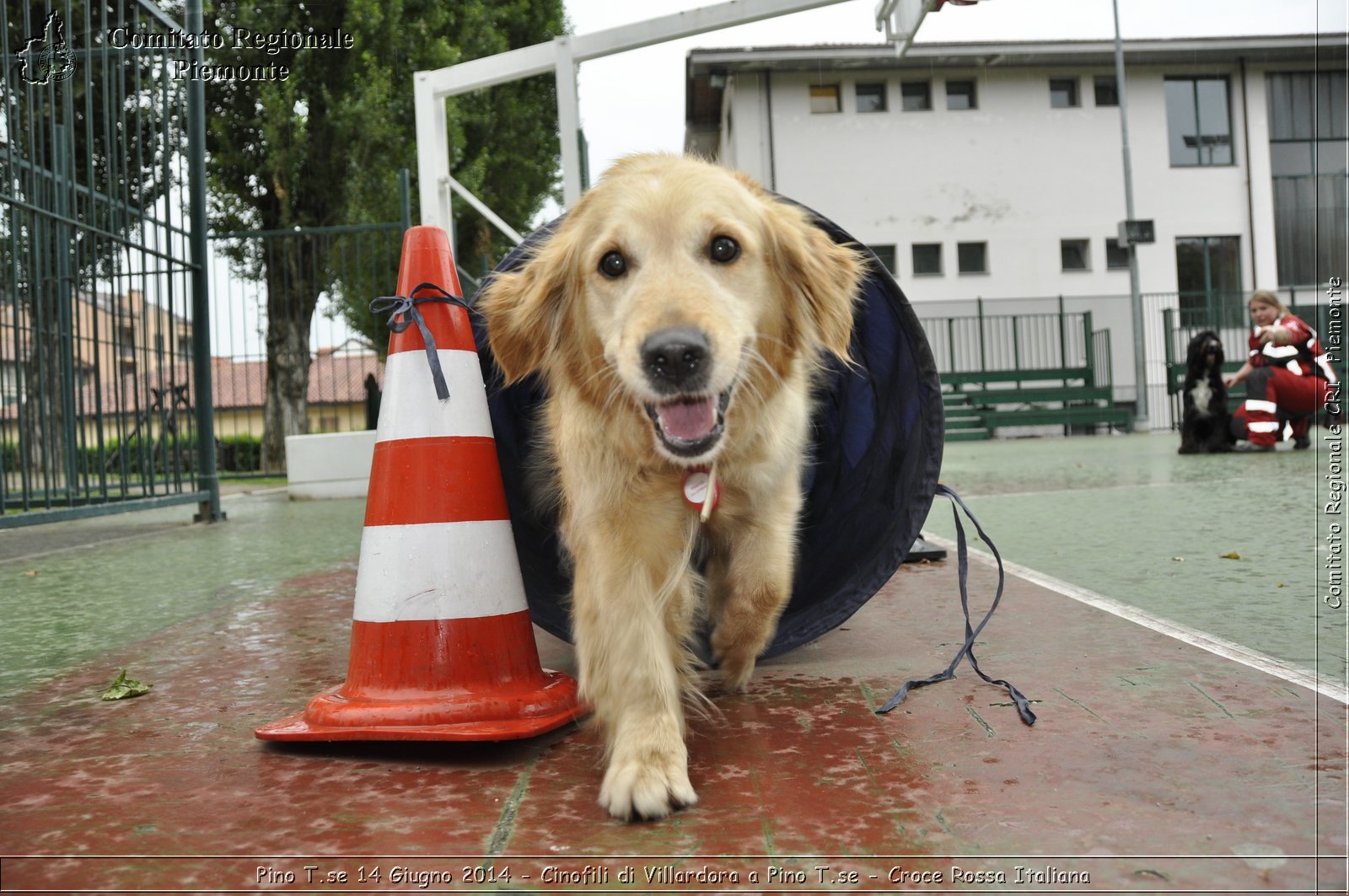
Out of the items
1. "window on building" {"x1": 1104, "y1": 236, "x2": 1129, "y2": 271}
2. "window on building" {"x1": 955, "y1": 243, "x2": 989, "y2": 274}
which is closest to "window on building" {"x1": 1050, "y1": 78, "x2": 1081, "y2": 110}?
"window on building" {"x1": 1104, "y1": 236, "x2": 1129, "y2": 271}

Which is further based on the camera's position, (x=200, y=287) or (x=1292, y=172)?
(x=1292, y=172)

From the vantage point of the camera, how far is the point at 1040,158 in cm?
2698

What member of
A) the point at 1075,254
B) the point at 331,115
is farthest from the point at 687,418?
the point at 1075,254

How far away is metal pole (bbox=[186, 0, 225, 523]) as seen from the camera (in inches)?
317

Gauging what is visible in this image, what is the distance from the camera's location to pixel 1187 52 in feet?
87.5

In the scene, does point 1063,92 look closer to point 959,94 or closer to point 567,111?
point 959,94

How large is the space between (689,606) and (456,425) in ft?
2.54

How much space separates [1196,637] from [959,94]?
27190mm

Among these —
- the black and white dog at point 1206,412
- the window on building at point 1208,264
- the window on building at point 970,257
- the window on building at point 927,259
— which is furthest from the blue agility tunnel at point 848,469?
the window on building at point 1208,264

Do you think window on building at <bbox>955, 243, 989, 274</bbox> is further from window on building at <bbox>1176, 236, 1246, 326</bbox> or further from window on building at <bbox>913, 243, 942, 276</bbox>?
window on building at <bbox>1176, 236, 1246, 326</bbox>

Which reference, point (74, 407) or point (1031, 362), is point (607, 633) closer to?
point (74, 407)

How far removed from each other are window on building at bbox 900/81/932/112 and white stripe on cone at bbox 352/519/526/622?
89.3ft

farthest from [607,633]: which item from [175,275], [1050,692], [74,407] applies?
[175,275]

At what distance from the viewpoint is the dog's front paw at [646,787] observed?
6.07ft
